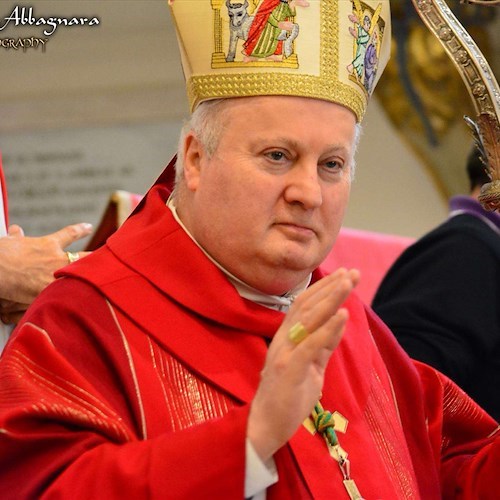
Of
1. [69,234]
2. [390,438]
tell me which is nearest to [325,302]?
[390,438]

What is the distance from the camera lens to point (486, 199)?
→ 10.7 ft

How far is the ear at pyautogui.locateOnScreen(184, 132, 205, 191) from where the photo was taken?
3.27 m

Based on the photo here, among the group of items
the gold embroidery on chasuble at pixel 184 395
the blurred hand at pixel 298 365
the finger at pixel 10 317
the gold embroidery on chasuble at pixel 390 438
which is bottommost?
the finger at pixel 10 317

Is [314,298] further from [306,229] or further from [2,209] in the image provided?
[2,209]

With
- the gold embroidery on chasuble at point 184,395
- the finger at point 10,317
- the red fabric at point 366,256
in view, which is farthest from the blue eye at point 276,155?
the red fabric at point 366,256

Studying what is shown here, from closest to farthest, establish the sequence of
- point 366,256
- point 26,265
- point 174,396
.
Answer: point 174,396 < point 26,265 < point 366,256

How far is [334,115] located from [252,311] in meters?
0.51

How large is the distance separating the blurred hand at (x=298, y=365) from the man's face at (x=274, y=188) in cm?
45

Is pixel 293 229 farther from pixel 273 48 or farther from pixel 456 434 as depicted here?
pixel 456 434

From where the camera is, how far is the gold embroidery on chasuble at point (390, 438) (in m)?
3.33

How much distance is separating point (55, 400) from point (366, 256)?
3340mm

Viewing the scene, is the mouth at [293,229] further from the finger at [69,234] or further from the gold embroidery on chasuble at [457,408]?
the finger at [69,234]

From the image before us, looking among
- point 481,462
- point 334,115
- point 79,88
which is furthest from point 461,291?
point 79,88

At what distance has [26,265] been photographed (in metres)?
3.89
